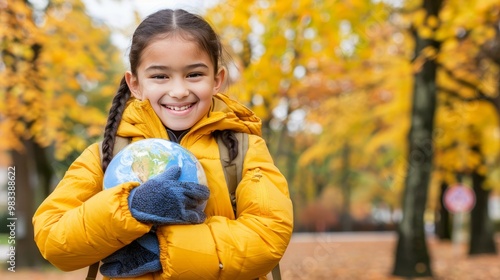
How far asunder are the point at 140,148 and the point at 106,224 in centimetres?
29

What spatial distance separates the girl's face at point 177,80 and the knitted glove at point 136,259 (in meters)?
0.46

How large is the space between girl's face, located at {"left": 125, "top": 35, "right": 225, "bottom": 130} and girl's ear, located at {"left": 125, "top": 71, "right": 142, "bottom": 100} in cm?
12

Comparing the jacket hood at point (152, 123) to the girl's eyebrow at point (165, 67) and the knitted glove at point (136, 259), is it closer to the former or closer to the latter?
the girl's eyebrow at point (165, 67)

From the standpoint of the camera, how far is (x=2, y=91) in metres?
14.3

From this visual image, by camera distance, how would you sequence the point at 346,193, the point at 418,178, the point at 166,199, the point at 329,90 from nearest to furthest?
the point at 166,199
the point at 418,178
the point at 329,90
the point at 346,193

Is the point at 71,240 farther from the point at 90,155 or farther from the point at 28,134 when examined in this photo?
the point at 28,134

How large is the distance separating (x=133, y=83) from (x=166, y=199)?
2.10ft

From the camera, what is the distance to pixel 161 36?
8.63 ft

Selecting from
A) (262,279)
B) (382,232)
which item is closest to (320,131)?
(382,232)

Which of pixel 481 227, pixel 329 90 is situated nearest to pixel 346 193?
pixel 481 227

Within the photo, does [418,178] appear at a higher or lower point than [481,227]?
higher

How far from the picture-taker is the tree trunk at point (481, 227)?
22.8 m

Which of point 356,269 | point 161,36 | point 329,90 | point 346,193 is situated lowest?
point 346,193

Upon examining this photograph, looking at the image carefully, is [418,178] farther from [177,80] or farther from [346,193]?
[346,193]
